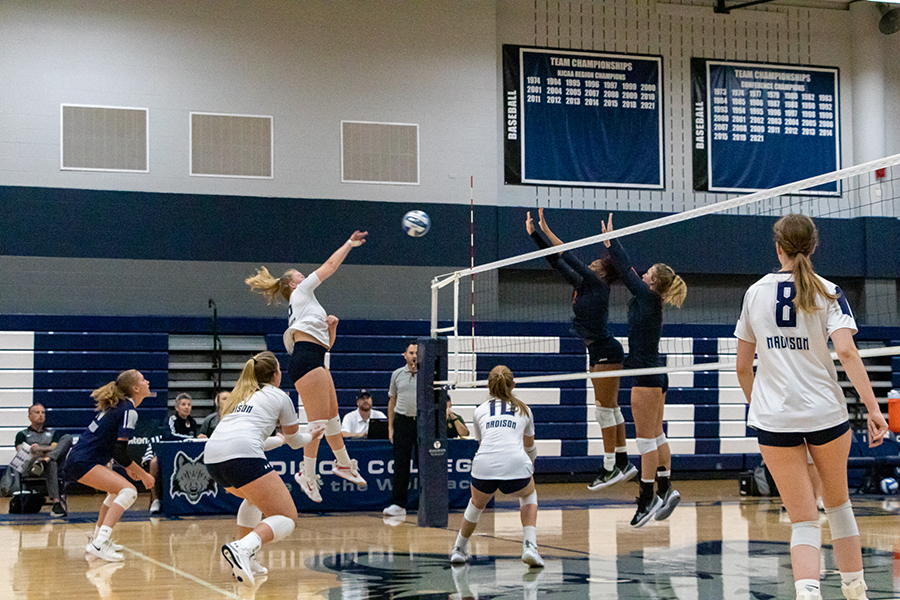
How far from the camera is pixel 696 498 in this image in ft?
39.6

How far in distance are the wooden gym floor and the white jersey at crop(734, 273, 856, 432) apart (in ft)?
5.92

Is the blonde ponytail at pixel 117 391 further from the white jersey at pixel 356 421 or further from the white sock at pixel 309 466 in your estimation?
the white jersey at pixel 356 421

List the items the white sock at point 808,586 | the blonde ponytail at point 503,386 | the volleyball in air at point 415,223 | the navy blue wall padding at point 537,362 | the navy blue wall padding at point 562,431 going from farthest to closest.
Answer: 1. the navy blue wall padding at point 537,362
2. the navy blue wall padding at point 562,431
3. the volleyball in air at point 415,223
4. the blonde ponytail at point 503,386
5. the white sock at point 808,586

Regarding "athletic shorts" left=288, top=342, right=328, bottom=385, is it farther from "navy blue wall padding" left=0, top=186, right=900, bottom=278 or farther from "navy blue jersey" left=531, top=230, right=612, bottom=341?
"navy blue wall padding" left=0, top=186, right=900, bottom=278

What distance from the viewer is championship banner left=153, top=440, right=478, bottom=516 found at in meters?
10.5

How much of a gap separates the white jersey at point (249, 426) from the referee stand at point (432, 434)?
109 inches

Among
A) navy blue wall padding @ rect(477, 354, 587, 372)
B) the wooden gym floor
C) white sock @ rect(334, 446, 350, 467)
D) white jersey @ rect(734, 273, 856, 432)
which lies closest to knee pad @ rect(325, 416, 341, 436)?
white sock @ rect(334, 446, 350, 467)

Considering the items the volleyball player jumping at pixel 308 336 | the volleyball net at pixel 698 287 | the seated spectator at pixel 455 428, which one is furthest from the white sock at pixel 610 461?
the volleyball net at pixel 698 287

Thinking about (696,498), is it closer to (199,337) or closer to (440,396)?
(440,396)

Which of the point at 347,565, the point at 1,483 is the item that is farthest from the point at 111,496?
the point at 1,483

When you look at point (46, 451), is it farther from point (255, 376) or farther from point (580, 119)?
point (580, 119)

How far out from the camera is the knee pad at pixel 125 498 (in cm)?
771

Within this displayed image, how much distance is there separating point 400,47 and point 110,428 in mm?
9060

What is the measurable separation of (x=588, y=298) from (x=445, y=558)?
230cm
